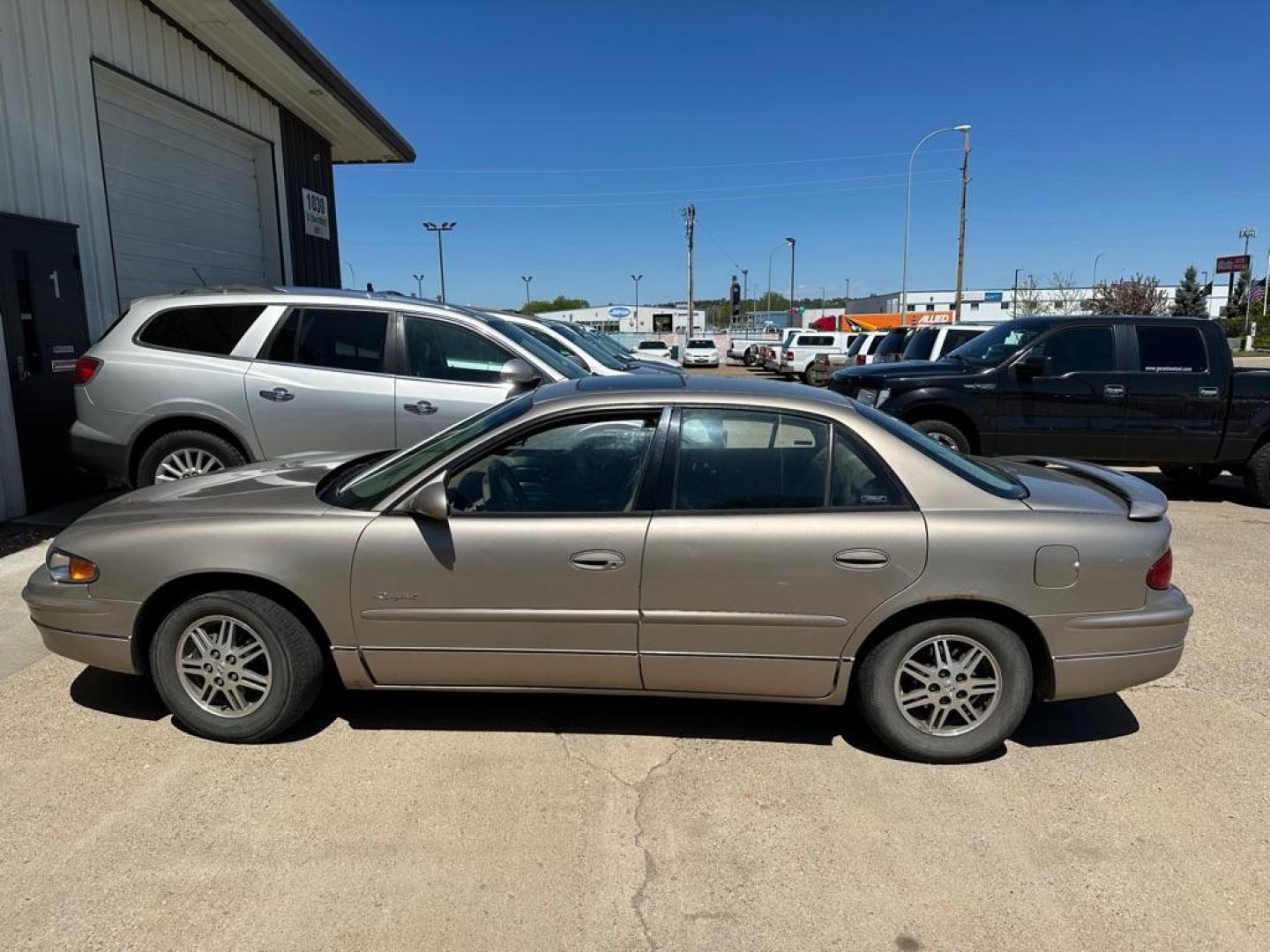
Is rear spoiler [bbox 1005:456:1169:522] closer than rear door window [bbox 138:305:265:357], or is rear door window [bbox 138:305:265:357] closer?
rear spoiler [bbox 1005:456:1169:522]

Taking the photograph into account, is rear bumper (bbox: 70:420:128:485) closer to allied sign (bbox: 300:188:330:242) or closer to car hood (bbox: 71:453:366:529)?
car hood (bbox: 71:453:366:529)

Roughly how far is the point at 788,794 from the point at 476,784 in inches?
47.4

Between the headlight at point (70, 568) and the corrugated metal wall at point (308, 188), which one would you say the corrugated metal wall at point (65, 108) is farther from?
the headlight at point (70, 568)

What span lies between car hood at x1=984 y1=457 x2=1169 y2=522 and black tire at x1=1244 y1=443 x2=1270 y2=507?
5.70 m

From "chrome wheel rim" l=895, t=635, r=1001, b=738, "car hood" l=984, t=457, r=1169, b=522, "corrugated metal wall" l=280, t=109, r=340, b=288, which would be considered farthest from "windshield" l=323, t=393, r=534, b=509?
"corrugated metal wall" l=280, t=109, r=340, b=288

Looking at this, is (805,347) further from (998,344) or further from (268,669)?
(268,669)

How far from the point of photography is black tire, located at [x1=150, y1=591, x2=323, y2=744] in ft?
11.0

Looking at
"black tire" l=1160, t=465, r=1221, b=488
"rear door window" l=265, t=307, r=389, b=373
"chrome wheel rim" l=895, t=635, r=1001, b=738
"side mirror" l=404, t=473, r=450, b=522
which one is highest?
"rear door window" l=265, t=307, r=389, b=373

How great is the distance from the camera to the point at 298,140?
13727mm

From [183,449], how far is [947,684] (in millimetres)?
5779

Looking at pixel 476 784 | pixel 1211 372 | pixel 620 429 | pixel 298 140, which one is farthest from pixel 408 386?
pixel 298 140

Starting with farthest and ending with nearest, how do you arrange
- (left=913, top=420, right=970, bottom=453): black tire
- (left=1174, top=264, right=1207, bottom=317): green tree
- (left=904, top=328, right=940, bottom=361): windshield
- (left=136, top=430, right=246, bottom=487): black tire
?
(left=1174, top=264, right=1207, bottom=317): green tree < (left=904, top=328, right=940, bottom=361): windshield < (left=913, top=420, right=970, bottom=453): black tire < (left=136, top=430, right=246, bottom=487): black tire

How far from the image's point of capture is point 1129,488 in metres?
3.70

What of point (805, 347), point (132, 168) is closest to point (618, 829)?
point (132, 168)
